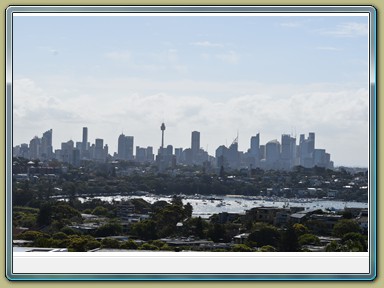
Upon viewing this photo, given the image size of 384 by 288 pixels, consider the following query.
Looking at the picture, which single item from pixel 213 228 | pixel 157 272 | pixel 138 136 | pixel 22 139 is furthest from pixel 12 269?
pixel 138 136

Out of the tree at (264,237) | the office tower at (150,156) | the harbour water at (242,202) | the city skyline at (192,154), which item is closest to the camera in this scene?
the tree at (264,237)

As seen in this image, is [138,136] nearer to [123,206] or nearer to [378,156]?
[123,206]

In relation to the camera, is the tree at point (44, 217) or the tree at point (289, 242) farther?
the tree at point (44, 217)

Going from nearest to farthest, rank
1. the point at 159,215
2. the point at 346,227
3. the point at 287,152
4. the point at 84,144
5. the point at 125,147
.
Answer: the point at 346,227 < the point at 159,215 < the point at 125,147 < the point at 84,144 < the point at 287,152

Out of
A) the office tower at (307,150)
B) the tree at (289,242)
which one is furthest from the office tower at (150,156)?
the tree at (289,242)

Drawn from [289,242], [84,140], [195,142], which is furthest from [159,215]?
[84,140]

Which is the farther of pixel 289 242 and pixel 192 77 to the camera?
pixel 192 77

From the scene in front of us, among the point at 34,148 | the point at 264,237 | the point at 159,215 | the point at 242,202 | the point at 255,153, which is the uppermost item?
the point at 34,148

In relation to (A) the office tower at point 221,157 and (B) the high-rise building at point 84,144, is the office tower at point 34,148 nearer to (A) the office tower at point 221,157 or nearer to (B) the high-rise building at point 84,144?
(B) the high-rise building at point 84,144

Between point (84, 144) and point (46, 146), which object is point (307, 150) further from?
point (46, 146)

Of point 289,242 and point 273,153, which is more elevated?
point 273,153
